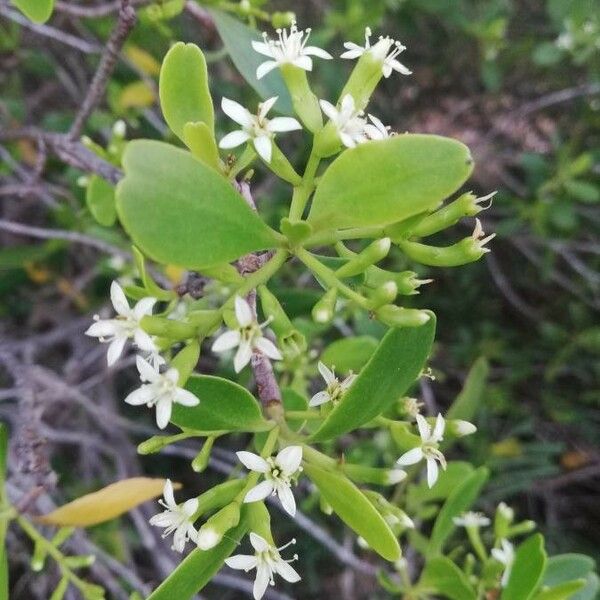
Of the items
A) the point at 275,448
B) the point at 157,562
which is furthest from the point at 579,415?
the point at 275,448

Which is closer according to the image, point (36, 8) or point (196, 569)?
point (196, 569)

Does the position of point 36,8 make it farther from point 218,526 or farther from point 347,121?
point 218,526

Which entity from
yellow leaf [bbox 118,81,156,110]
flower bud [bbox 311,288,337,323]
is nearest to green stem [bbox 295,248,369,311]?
flower bud [bbox 311,288,337,323]

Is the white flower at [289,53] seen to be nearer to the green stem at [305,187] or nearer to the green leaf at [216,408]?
the green stem at [305,187]

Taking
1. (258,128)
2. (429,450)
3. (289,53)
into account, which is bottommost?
(429,450)

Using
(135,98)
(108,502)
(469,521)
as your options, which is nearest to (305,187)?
(108,502)

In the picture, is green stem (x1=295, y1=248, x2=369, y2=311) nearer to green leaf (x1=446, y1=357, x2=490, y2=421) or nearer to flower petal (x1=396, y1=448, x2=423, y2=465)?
flower petal (x1=396, y1=448, x2=423, y2=465)
